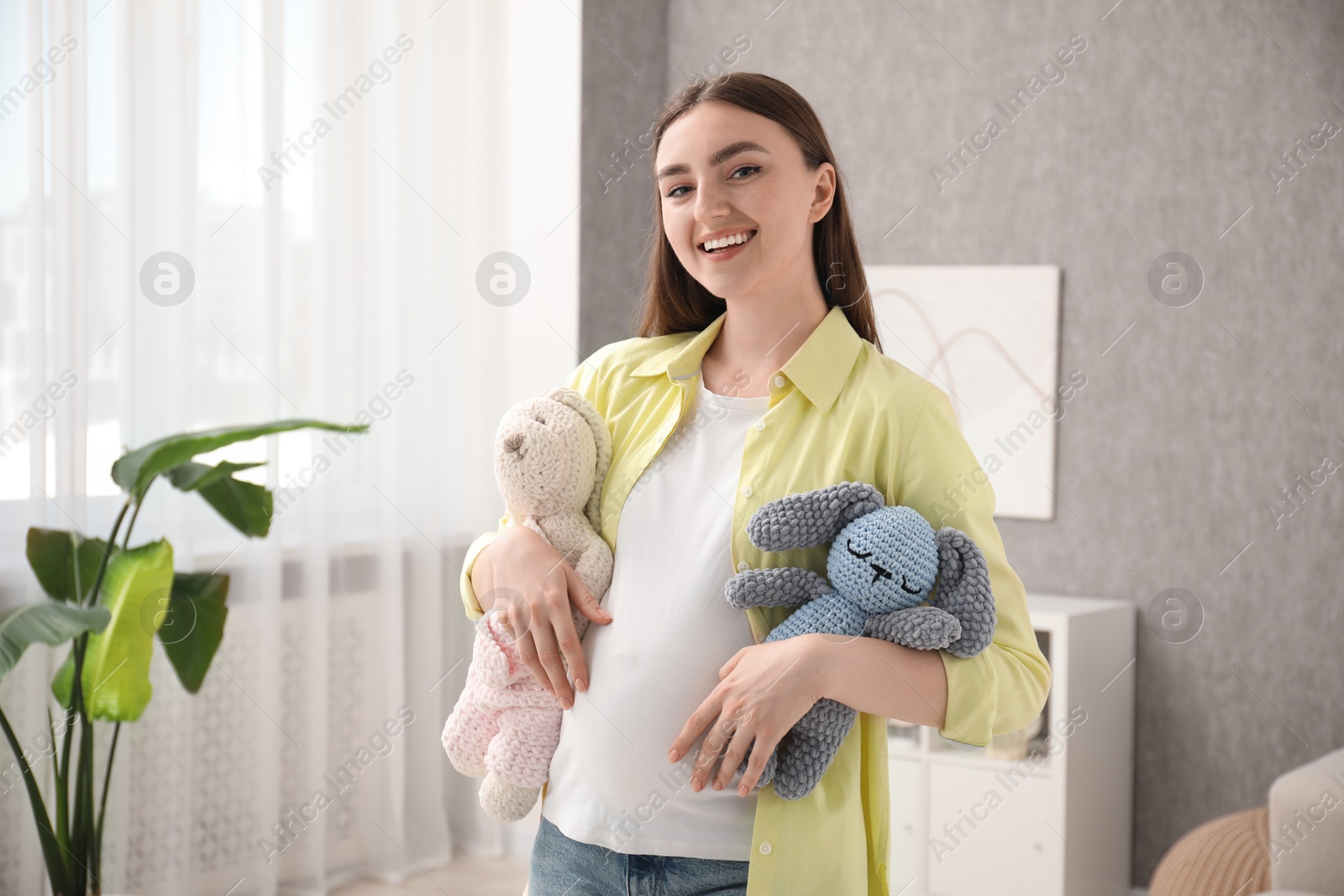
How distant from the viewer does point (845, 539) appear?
101 centimetres

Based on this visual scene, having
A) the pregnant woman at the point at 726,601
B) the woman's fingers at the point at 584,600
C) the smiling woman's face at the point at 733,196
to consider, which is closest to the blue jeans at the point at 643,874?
the pregnant woman at the point at 726,601

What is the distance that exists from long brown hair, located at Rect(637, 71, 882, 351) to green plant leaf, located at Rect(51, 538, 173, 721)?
1.27m

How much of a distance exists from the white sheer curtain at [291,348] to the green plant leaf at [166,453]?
42cm

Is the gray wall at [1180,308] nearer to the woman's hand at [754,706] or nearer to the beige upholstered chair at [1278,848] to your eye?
the beige upholstered chair at [1278,848]

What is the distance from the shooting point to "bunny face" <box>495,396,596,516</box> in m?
1.14

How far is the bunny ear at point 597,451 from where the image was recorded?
1185 mm

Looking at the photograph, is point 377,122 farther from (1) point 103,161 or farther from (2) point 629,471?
(2) point 629,471

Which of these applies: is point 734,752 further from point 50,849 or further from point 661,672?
point 50,849

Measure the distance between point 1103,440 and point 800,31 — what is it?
1478 mm

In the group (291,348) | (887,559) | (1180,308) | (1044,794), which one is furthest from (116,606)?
(1180,308)

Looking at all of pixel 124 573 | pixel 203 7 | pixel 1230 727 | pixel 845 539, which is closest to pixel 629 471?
pixel 845 539

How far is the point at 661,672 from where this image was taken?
1.06 metres

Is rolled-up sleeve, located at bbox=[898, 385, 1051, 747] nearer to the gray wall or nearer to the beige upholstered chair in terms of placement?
the beige upholstered chair

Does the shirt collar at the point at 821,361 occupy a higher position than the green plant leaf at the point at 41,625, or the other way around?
the shirt collar at the point at 821,361
